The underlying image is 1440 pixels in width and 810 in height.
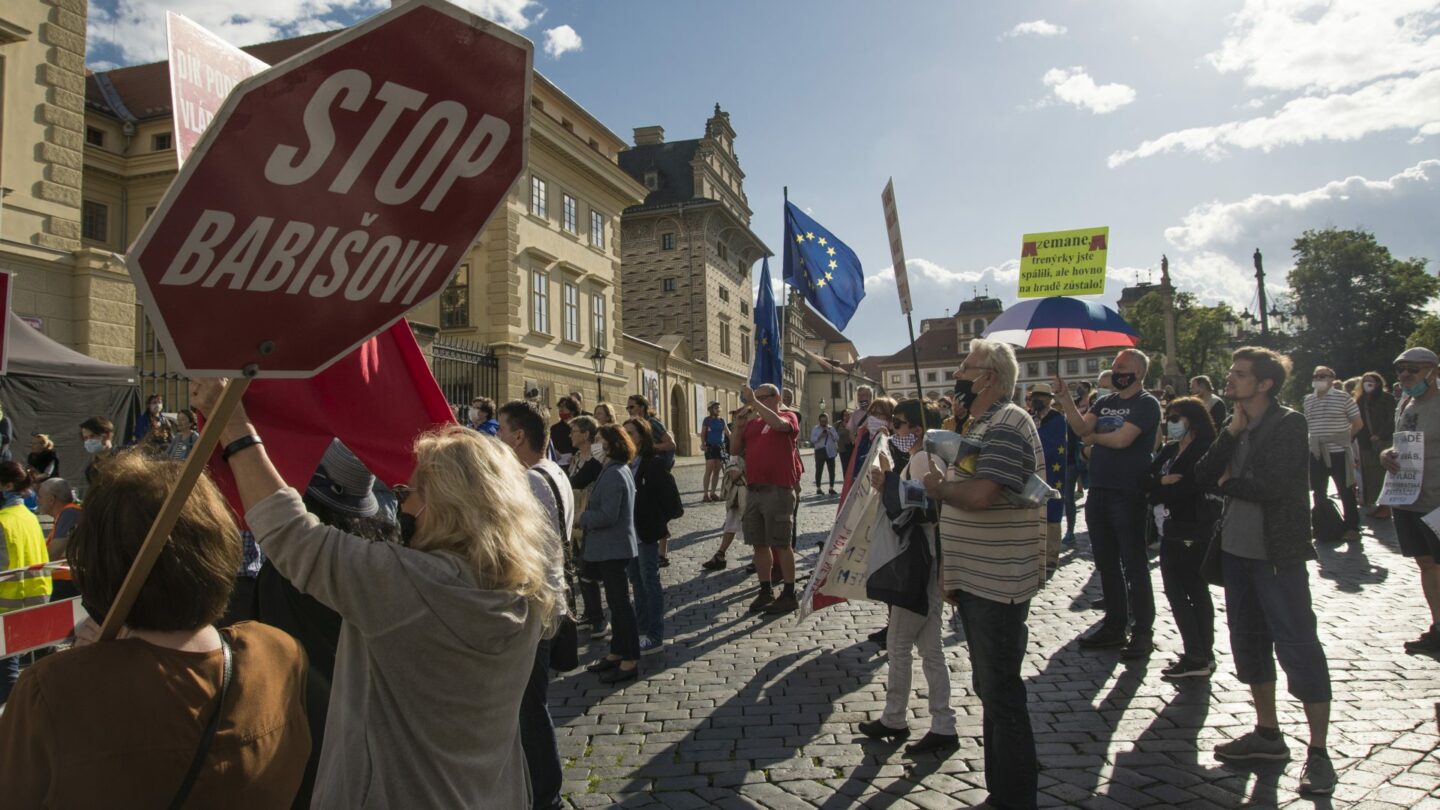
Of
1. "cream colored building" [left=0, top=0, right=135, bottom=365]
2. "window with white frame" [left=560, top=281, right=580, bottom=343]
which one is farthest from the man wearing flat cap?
"window with white frame" [left=560, top=281, right=580, bottom=343]

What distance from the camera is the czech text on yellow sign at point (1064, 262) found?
9492mm

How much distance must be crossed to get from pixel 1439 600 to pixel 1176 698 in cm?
225

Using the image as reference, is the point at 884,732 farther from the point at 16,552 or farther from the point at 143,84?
the point at 143,84

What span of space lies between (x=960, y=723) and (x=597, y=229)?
30.3m

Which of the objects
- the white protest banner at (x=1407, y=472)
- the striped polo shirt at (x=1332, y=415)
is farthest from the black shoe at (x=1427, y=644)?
the striped polo shirt at (x=1332, y=415)

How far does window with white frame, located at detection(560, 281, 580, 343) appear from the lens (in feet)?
100

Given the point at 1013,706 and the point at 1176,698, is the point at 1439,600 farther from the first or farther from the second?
the point at 1013,706

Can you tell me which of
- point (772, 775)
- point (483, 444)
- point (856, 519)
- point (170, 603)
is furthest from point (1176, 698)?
point (170, 603)

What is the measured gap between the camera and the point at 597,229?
109ft

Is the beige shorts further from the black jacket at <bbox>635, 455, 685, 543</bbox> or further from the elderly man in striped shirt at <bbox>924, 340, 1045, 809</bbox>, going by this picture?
the elderly man in striped shirt at <bbox>924, 340, 1045, 809</bbox>

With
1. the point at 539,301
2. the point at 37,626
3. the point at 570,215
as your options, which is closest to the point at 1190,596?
the point at 37,626

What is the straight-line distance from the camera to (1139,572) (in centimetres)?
580

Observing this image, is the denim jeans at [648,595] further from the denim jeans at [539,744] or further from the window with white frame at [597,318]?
the window with white frame at [597,318]

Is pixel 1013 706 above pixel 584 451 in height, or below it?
below
